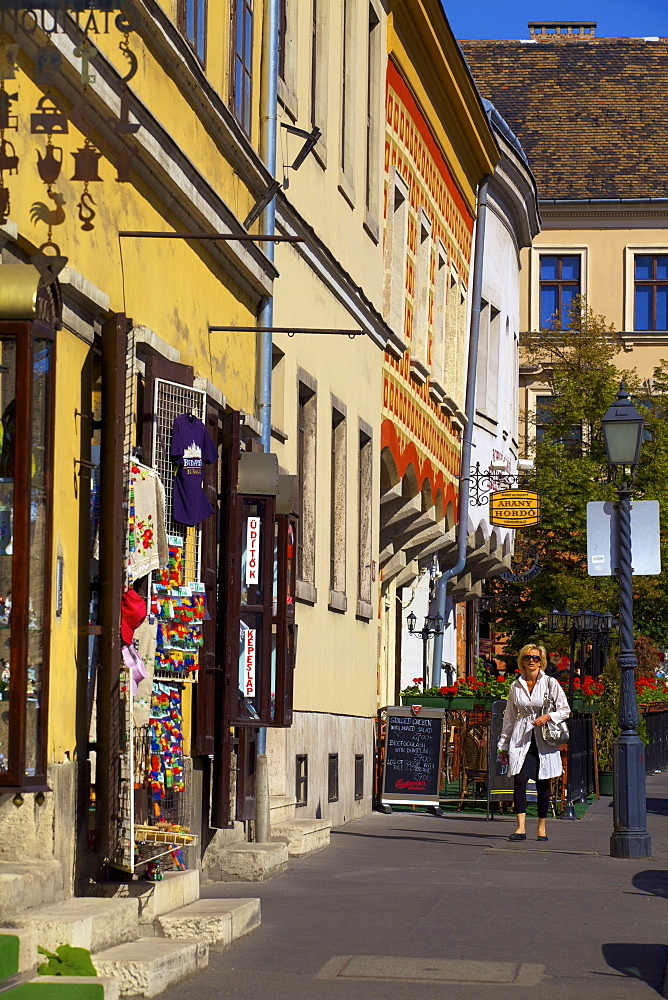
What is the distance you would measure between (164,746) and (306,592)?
6.58 meters

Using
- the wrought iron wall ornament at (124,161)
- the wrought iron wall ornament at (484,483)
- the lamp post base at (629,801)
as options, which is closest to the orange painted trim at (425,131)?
the wrought iron wall ornament at (484,483)

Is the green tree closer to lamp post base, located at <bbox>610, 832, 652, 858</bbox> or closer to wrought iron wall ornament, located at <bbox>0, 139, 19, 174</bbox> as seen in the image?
lamp post base, located at <bbox>610, 832, 652, 858</bbox>

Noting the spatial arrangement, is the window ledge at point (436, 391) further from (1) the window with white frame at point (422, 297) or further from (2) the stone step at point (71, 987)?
(2) the stone step at point (71, 987)

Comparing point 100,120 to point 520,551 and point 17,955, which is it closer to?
point 17,955

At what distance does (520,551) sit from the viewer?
37.9 m

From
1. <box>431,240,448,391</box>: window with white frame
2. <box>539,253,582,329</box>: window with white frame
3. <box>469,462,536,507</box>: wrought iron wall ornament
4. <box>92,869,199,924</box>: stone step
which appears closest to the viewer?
<box>92,869,199,924</box>: stone step

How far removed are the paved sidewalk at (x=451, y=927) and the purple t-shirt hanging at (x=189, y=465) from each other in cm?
243

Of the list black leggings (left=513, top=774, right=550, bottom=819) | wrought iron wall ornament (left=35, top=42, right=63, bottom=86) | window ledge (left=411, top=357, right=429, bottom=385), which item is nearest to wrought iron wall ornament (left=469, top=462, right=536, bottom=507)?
window ledge (left=411, top=357, right=429, bottom=385)

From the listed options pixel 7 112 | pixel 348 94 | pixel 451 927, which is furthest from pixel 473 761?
pixel 7 112

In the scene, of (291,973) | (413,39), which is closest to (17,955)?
(291,973)

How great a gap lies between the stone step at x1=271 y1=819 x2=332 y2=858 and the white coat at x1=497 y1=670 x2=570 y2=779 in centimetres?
198

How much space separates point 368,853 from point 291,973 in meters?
6.57

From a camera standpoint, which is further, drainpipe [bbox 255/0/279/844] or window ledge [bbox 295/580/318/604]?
window ledge [bbox 295/580/318/604]

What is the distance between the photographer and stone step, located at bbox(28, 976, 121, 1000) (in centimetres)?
695
